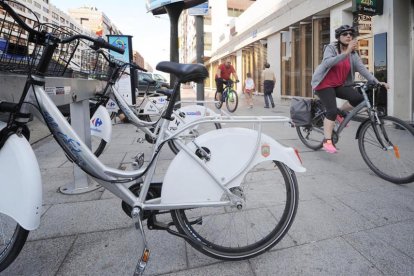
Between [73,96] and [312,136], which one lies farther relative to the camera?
[312,136]

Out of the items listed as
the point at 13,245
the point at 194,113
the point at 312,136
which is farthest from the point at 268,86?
the point at 13,245

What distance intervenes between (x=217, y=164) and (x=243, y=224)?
68 cm

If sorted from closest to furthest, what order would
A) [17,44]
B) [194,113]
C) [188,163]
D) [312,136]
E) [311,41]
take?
[188,163], [17,44], [194,113], [312,136], [311,41]

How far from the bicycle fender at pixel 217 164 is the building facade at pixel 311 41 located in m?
6.78

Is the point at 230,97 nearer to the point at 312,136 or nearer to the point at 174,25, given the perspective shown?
the point at 174,25

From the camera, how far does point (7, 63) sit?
1.98 metres

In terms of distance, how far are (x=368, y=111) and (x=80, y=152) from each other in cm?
309

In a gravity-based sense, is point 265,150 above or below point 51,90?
below

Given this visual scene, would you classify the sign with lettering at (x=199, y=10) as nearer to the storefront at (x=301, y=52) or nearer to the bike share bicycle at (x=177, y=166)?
the storefront at (x=301, y=52)

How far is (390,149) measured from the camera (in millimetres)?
3385

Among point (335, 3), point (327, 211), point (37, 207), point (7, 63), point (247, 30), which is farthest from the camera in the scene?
point (247, 30)

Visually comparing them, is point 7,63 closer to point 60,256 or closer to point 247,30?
point 60,256

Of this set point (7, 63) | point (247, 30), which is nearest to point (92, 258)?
point (7, 63)

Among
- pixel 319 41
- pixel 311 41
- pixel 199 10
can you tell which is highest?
Answer: pixel 199 10
